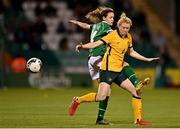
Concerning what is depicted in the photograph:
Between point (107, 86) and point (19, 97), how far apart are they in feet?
36.9

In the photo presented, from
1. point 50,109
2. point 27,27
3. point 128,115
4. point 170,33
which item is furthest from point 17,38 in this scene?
point 128,115

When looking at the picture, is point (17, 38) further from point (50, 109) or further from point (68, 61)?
point (50, 109)

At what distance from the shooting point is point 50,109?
2017 cm

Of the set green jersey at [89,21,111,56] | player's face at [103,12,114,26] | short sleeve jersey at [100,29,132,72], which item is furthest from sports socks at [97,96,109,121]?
player's face at [103,12,114,26]

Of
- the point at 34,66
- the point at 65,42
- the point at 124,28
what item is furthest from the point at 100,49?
the point at 65,42

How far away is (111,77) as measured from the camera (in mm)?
14945

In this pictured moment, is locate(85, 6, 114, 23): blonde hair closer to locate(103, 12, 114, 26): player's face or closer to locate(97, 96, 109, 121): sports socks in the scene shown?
locate(103, 12, 114, 26): player's face

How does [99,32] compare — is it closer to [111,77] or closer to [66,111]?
[111,77]

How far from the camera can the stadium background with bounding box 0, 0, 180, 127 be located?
3206 centimetres

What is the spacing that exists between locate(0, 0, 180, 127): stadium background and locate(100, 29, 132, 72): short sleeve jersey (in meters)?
12.0

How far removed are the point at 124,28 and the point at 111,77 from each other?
991mm

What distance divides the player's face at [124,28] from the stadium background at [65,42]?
40.1 ft

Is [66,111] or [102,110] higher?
[102,110]

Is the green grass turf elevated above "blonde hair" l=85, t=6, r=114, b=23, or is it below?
below
